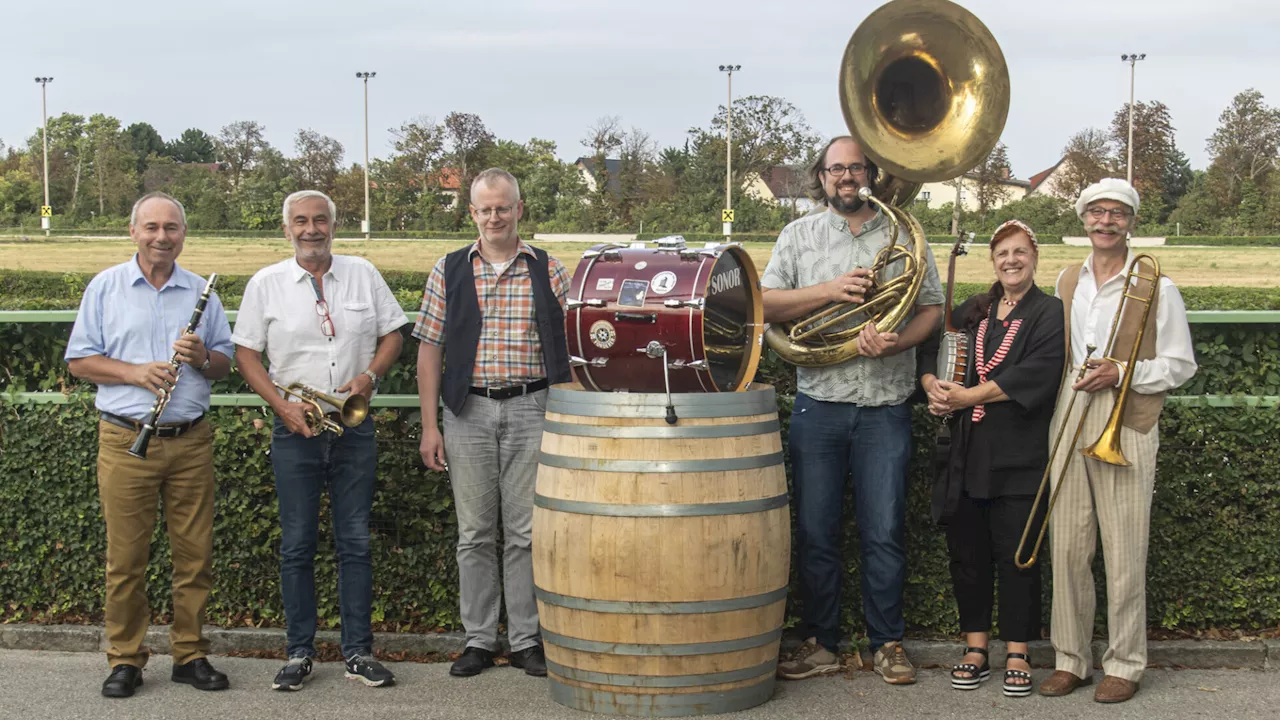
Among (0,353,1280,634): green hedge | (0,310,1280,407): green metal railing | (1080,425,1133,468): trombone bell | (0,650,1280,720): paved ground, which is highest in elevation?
(0,310,1280,407): green metal railing

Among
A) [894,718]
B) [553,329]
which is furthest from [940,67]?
[894,718]

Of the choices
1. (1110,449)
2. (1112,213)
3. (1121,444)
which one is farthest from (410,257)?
(1110,449)

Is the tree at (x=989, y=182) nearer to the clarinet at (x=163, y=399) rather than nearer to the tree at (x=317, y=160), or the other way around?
the tree at (x=317, y=160)

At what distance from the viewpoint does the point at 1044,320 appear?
5.56 meters

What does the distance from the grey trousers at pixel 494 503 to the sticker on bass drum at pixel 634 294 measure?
837 millimetres

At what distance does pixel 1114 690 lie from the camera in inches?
215

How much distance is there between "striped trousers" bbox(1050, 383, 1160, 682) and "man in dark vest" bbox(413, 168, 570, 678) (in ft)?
7.32

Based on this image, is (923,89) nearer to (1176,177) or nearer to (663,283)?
(663,283)

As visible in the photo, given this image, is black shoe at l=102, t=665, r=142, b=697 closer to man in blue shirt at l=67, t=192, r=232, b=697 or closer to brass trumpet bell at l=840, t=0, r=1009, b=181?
man in blue shirt at l=67, t=192, r=232, b=697

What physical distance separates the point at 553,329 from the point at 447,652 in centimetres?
174

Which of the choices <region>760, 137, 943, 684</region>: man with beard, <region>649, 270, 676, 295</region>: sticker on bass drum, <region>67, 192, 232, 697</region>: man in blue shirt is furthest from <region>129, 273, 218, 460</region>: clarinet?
<region>760, 137, 943, 684</region>: man with beard

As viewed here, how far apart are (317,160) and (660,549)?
7449cm

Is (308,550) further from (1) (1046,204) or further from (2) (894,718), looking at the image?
(1) (1046,204)

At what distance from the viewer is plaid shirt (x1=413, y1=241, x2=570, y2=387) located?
5.86m
